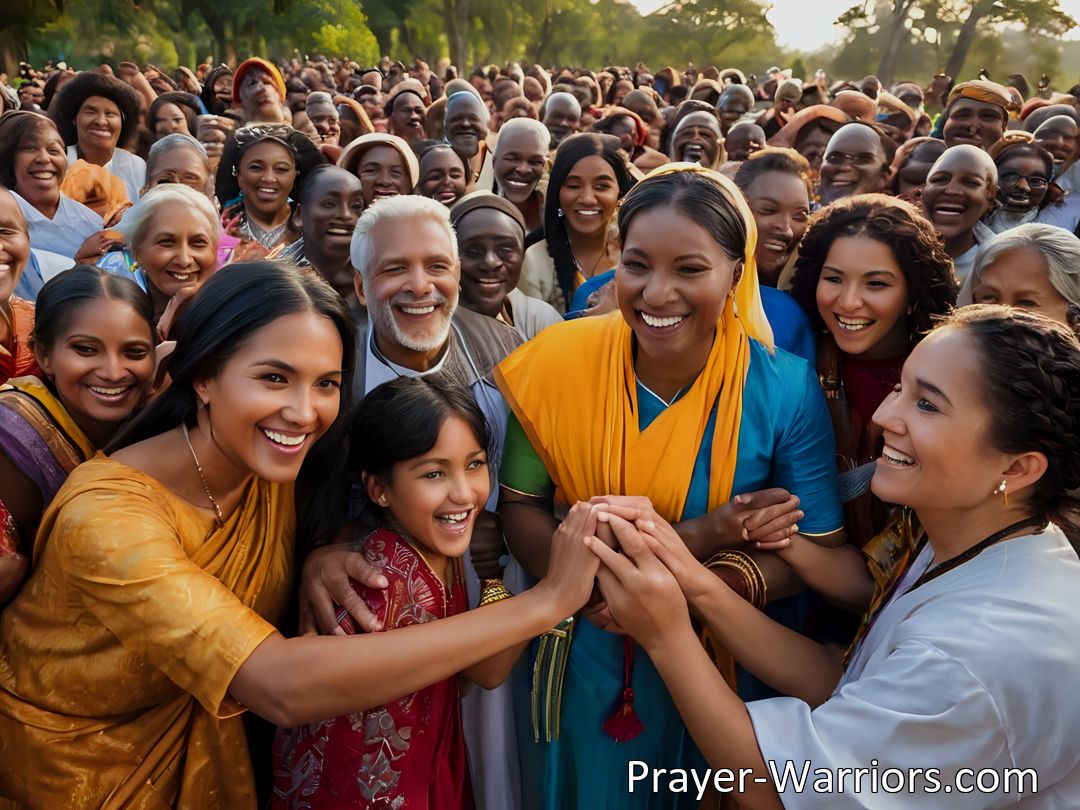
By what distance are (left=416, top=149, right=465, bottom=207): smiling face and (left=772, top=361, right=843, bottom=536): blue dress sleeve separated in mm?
3591

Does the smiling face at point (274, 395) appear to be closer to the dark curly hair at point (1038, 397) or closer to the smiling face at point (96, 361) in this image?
the smiling face at point (96, 361)

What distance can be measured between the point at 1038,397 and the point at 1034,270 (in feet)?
3.60

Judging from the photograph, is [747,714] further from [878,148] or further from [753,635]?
[878,148]

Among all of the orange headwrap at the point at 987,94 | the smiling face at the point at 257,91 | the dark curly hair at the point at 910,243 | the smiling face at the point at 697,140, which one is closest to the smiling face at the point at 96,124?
the smiling face at the point at 257,91

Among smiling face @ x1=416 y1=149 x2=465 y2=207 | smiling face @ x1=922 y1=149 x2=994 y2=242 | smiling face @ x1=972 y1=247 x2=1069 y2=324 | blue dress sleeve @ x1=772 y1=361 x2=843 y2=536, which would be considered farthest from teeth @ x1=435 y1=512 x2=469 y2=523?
smiling face @ x1=416 y1=149 x2=465 y2=207

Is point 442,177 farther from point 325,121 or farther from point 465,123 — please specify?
point 325,121

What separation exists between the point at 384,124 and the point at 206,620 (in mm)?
8955

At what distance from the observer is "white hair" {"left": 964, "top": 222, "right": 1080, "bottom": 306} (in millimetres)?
2555

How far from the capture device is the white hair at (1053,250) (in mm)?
2555

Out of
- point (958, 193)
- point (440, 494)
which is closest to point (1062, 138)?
point (958, 193)

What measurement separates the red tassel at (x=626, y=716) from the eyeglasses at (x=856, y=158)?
399 centimetres

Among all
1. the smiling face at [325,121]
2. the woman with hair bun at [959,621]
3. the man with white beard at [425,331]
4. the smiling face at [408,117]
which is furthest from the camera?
the smiling face at [325,121]

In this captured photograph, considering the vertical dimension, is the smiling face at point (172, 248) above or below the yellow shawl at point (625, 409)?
above

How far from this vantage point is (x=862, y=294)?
2545mm
